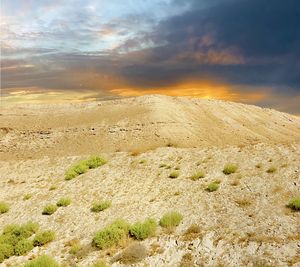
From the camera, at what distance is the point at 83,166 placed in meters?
34.5

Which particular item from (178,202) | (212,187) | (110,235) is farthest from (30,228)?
(212,187)

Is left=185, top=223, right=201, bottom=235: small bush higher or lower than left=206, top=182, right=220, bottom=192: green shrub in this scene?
lower

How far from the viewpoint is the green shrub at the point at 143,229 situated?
22.1m

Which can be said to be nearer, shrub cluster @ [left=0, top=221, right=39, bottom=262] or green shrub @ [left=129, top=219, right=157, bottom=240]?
green shrub @ [left=129, top=219, right=157, bottom=240]

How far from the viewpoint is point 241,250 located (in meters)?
19.4

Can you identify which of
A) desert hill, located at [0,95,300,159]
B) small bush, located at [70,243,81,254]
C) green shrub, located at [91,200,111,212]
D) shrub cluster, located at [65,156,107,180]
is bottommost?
desert hill, located at [0,95,300,159]

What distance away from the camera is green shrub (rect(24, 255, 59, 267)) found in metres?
20.7

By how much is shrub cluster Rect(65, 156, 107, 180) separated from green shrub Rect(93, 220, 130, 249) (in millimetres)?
11100

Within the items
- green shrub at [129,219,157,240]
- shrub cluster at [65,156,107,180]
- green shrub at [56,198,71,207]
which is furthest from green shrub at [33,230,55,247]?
shrub cluster at [65,156,107,180]

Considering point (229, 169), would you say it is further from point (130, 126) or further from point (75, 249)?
point (130, 126)

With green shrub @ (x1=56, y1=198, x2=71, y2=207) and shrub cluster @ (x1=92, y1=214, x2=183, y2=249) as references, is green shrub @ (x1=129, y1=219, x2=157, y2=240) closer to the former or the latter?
shrub cluster @ (x1=92, y1=214, x2=183, y2=249)

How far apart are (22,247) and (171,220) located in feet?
25.8

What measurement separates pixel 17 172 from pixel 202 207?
67.8ft

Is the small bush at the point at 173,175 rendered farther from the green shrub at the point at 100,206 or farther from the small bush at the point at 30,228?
the small bush at the point at 30,228
